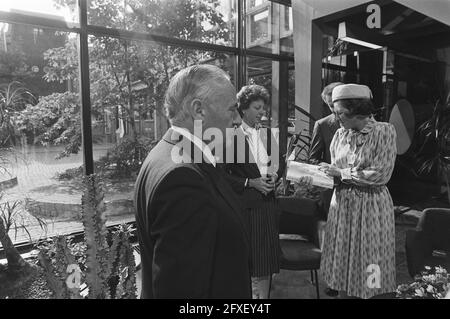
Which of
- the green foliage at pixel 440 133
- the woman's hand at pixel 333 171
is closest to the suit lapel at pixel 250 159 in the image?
the woman's hand at pixel 333 171

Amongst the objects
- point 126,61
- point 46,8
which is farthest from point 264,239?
point 46,8

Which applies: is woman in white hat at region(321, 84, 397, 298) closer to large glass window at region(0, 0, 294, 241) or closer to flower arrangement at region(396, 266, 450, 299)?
flower arrangement at region(396, 266, 450, 299)

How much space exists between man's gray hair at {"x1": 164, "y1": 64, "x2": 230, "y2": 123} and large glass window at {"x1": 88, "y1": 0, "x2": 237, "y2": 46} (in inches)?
123

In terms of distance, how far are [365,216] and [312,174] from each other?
0.39m

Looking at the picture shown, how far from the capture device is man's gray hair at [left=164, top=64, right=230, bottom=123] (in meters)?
0.94

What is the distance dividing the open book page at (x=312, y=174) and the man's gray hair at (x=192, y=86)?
133 centimetres

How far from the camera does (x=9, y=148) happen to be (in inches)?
121

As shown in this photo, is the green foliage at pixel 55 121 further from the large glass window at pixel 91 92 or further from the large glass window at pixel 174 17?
the large glass window at pixel 174 17

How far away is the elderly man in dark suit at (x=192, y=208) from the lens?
799mm

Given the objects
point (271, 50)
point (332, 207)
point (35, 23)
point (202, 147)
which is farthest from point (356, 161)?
point (271, 50)

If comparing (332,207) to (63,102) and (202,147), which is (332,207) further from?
(63,102)

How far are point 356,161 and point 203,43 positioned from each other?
10.1ft

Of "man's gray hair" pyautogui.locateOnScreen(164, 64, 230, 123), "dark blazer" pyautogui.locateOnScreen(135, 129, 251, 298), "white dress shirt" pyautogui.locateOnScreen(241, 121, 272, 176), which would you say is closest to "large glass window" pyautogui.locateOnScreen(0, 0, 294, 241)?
"white dress shirt" pyautogui.locateOnScreen(241, 121, 272, 176)

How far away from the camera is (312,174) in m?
2.17
